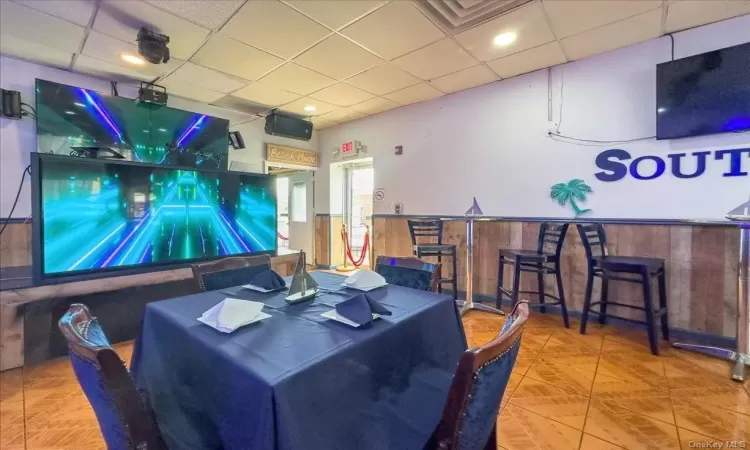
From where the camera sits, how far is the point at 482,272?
169 inches

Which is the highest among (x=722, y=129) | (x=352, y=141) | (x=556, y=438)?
(x=352, y=141)

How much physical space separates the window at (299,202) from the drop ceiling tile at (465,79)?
362 cm

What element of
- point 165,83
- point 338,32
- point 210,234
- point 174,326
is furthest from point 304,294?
point 165,83

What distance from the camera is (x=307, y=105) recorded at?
4980 mm

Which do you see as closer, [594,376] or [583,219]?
[594,376]

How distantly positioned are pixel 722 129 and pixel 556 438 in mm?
3022

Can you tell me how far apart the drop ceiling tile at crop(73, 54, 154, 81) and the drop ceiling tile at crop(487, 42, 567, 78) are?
408 centimetres

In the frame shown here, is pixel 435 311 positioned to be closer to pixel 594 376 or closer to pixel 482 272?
pixel 594 376

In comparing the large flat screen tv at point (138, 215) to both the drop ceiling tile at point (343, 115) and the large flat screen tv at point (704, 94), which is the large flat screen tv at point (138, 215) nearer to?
the drop ceiling tile at point (343, 115)

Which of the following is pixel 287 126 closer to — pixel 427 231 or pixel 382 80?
pixel 382 80

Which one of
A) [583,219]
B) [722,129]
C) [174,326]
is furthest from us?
[583,219]

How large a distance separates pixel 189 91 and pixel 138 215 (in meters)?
1.91

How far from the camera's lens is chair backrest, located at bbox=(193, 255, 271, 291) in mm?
1980

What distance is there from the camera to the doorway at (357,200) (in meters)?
6.62
